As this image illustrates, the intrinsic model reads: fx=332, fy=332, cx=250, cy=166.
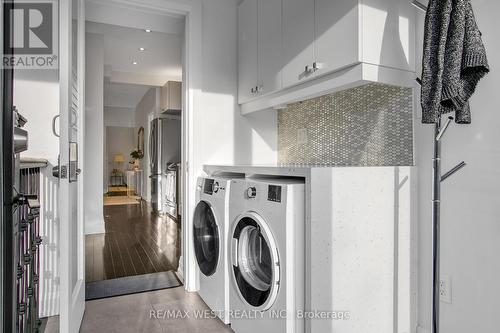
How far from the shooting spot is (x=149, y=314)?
2.24 m

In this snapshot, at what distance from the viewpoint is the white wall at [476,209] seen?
147 centimetres

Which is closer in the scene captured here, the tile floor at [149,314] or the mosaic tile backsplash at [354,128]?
the mosaic tile backsplash at [354,128]

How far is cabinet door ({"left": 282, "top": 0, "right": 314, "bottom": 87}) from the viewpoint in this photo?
6.44ft

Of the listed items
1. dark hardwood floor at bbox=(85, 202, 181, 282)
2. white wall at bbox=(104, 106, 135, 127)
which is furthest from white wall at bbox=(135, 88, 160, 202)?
dark hardwood floor at bbox=(85, 202, 181, 282)

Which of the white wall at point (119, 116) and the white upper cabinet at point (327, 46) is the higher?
the white wall at point (119, 116)

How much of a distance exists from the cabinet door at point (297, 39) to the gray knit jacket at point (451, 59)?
682 mm

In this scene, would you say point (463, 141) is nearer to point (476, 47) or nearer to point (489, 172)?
point (489, 172)

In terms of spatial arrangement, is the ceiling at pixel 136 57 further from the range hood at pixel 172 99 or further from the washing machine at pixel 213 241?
the washing machine at pixel 213 241

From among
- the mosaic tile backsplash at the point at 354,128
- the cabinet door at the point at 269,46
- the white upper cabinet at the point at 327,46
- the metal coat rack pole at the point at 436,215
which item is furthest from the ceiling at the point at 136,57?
the metal coat rack pole at the point at 436,215

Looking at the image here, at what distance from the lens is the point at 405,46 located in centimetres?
177

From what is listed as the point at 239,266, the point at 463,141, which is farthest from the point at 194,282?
the point at 463,141

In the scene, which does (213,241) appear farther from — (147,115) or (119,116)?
(119,116)

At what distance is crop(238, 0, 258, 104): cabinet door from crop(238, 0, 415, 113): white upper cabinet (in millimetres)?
37

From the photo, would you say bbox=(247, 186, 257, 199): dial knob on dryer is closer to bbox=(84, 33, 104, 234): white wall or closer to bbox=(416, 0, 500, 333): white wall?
bbox=(416, 0, 500, 333): white wall
